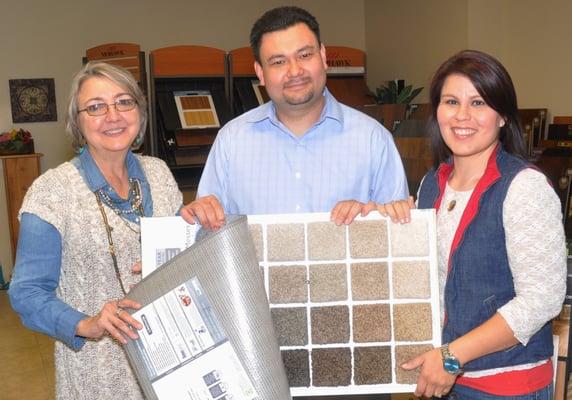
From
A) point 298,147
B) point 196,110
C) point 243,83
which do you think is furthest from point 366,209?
point 243,83

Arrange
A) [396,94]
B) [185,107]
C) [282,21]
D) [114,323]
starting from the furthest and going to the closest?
[396,94] < [185,107] < [282,21] < [114,323]

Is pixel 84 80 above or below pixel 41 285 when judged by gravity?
above

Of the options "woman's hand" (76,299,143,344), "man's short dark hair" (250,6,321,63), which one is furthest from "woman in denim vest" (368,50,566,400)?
"woman's hand" (76,299,143,344)

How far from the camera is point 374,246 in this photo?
5.58ft

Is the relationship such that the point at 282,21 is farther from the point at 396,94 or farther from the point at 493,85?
the point at 396,94

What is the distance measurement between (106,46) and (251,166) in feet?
16.6

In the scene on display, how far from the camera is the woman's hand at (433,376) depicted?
5.28ft

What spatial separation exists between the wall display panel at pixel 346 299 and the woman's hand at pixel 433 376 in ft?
0.18

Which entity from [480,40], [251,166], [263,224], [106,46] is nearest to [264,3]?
[106,46]

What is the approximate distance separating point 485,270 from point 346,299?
0.37m

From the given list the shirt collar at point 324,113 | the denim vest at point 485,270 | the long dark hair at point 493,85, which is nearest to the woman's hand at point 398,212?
the denim vest at point 485,270

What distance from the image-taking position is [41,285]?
5.72ft

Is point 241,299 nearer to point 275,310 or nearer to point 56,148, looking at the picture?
point 275,310

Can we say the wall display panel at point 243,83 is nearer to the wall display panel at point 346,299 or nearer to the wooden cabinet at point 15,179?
the wooden cabinet at point 15,179
